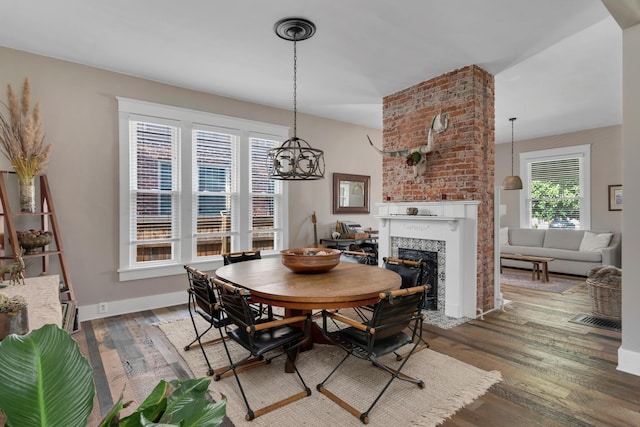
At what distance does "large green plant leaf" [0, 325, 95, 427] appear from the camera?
1.88 ft

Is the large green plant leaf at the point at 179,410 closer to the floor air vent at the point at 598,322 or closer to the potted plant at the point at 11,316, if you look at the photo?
the potted plant at the point at 11,316

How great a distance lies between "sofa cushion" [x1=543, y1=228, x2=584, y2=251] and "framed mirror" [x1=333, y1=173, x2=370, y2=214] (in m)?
3.75

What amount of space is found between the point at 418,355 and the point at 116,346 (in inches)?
105

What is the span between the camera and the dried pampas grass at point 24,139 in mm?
3053

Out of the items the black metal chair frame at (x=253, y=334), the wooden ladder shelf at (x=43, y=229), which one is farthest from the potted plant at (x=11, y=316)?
the wooden ladder shelf at (x=43, y=229)

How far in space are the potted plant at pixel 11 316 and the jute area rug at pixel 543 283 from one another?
6018mm

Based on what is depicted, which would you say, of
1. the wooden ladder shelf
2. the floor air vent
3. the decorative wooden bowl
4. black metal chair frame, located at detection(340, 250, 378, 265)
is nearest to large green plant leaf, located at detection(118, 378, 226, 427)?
the decorative wooden bowl

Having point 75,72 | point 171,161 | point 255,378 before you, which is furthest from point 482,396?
point 75,72

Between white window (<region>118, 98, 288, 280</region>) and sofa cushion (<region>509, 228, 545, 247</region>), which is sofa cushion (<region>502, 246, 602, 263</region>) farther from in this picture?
white window (<region>118, 98, 288, 280</region>)

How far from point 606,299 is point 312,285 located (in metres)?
3.57

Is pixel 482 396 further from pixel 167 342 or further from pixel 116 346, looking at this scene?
pixel 116 346

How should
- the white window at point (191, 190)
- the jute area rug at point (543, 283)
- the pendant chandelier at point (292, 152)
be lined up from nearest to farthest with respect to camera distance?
the pendant chandelier at point (292, 152), the white window at point (191, 190), the jute area rug at point (543, 283)

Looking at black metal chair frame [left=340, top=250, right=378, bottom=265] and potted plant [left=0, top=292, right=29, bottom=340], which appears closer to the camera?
potted plant [left=0, top=292, right=29, bottom=340]

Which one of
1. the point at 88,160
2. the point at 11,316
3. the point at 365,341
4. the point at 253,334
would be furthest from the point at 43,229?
the point at 365,341
